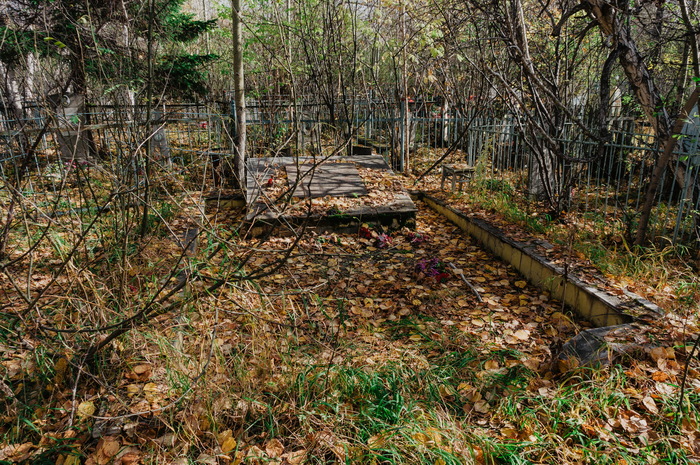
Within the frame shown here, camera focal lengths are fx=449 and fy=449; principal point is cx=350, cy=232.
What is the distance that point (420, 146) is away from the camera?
11977 mm

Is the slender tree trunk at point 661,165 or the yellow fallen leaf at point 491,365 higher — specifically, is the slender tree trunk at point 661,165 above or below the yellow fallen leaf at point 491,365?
above

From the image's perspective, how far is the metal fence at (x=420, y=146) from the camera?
4.41m

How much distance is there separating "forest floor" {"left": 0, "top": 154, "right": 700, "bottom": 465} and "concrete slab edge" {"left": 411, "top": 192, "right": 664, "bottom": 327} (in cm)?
14

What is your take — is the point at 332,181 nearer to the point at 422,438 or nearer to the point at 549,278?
the point at 549,278

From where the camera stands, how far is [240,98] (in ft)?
21.1

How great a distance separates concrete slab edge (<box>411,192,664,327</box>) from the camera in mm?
3432

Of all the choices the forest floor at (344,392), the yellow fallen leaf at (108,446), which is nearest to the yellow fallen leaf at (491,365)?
the forest floor at (344,392)

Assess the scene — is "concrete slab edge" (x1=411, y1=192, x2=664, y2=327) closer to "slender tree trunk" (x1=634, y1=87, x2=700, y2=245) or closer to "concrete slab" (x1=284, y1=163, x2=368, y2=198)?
"slender tree trunk" (x1=634, y1=87, x2=700, y2=245)

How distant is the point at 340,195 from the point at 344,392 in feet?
13.9

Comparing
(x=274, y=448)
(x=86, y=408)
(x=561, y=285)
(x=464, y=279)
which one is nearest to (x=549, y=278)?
(x=561, y=285)

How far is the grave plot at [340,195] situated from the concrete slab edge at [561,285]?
1072 mm

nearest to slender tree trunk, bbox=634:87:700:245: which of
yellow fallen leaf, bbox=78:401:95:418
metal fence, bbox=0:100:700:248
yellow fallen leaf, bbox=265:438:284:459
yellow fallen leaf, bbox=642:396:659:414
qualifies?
metal fence, bbox=0:100:700:248

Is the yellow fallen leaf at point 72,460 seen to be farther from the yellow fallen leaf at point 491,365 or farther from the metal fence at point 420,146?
the yellow fallen leaf at point 491,365

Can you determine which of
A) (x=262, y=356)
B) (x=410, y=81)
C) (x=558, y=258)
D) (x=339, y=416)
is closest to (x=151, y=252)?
(x=262, y=356)
